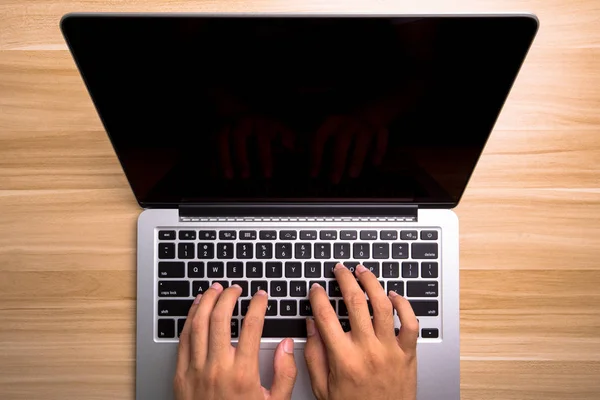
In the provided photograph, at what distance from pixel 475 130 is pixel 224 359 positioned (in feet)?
1.44

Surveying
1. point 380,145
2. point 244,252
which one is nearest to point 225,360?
point 244,252

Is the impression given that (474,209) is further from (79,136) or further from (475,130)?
(79,136)

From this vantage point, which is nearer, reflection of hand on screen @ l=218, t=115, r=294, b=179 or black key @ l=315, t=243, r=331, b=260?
reflection of hand on screen @ l=218, t=115, r=294, b=179

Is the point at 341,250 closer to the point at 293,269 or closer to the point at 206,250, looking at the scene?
the point at 293,269

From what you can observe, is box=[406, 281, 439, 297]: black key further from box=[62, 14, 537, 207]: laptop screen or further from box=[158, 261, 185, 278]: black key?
box=[158, 261, 185, 278]: black key

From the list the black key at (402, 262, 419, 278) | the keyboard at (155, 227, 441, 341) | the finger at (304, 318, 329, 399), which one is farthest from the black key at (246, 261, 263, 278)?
the black key at (402, 262, 419, 278)

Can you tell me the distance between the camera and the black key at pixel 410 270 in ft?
1.96

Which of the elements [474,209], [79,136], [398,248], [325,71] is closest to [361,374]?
[398,248]

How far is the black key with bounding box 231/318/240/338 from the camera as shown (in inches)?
23.3

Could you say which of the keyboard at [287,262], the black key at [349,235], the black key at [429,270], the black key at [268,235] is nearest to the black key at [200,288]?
the keyboard at [287,262]

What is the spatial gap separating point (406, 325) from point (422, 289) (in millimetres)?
60

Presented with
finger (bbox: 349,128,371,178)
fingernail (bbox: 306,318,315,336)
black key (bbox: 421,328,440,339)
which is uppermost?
finger (bbox: 349,128,371,178)

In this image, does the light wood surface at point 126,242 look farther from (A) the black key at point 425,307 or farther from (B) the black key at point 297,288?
(B) the black key at point 297,288

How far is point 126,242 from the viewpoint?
0.61m
